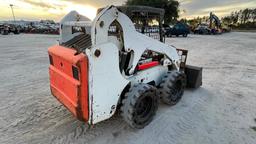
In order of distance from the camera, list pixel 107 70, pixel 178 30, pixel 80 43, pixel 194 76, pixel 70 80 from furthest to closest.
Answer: pixel 178 30 < pixel 194 76 < pixel 80 43 < pixel 70 80 < pixel 107 70

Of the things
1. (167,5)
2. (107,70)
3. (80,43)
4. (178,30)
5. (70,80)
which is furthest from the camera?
(167,5)

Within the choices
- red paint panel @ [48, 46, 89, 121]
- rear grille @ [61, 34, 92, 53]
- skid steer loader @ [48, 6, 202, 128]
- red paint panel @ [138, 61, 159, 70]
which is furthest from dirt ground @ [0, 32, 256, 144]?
rear grille @ [61, 34, 92, 53]

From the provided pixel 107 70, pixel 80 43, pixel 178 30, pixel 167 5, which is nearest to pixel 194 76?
pixel 107 70

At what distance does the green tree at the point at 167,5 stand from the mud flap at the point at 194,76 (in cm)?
2538

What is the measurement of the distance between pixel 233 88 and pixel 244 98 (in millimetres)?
666

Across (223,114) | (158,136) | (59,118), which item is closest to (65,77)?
(59,118)

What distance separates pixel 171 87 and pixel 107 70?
1.63 meters

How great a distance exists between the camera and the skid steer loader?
8.11 ft

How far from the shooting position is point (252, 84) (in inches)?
212

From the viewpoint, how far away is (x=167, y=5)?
96.4 feet

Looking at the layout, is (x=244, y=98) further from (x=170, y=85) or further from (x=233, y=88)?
(x=170, y=85)

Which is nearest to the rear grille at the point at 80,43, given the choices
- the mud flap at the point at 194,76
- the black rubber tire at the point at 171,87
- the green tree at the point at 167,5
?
the black rubber tire at the point at 171,87

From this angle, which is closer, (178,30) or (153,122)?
(153,122)

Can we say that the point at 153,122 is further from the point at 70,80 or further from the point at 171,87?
the point at 70,80
